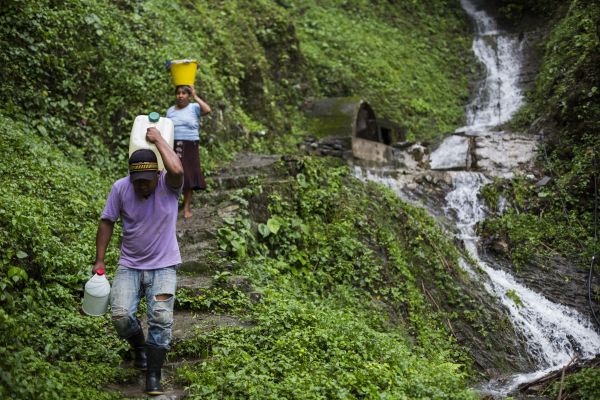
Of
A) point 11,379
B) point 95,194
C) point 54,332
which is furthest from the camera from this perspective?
point 95,194

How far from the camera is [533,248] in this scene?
13133 millimetres

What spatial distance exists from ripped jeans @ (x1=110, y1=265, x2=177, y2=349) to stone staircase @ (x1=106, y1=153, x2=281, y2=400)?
0.47 meters

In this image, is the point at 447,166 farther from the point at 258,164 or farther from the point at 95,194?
the point at 95,194

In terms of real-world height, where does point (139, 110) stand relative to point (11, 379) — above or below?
above

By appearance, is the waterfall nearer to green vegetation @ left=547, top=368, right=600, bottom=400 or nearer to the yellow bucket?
green vegetation @ left=547, top=368, right=600, bottom=400

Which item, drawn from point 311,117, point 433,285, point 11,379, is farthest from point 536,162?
point 11,379

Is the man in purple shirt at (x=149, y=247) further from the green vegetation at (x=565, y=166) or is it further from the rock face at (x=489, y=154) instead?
the rock face at (x=489, y=154)

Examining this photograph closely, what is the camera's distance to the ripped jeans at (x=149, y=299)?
481 cm

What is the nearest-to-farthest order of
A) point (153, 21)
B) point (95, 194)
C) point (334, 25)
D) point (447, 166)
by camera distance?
point (95, 194)
point (153, 21)
point (447, 166)
point (334, 25)

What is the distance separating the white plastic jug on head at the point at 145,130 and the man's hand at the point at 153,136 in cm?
6

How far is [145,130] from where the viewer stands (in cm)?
506

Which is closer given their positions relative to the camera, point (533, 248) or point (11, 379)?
point (11, 379)

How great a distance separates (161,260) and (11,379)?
135 centimetres

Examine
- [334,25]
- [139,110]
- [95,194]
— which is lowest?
[95,194]
